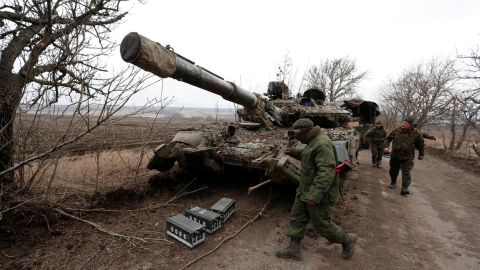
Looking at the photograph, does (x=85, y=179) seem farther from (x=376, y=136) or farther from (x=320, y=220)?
(x=376, y=136)

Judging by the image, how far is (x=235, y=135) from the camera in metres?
5.70

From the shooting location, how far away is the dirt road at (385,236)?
3.10 meters

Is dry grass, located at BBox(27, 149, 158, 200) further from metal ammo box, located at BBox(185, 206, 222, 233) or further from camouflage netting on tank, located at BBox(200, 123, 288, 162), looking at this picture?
camouflage netting on tank, located at BBox(200, 123, 288, 162)

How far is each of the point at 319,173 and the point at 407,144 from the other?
162 inches

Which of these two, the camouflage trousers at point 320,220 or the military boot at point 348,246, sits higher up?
the camouflage trousers at point 320,220

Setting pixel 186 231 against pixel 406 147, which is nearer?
pixel 186 231

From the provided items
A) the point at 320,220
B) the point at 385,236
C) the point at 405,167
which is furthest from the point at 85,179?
the point at 405,167

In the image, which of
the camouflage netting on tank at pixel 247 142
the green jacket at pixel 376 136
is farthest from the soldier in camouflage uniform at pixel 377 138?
the camouflage netting on tank at pixel 247 142

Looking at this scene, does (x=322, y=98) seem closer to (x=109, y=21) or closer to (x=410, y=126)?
(x=410, y=126)

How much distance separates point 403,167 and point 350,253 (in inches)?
147

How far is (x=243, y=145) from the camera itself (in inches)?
205

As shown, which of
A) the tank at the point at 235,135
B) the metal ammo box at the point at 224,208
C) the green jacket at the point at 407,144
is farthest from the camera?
the green jacket at the point at 407,144

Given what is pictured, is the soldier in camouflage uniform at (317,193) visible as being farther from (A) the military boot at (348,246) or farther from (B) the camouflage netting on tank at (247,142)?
(B) the camouflage netting on tank at (247,142)

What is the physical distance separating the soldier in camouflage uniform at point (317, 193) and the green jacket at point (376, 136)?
670 cm
